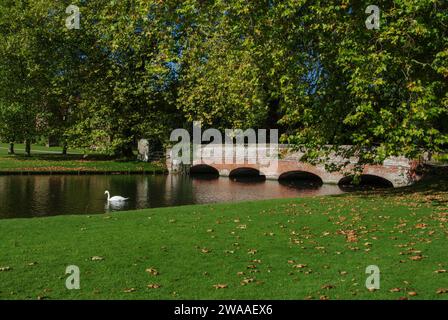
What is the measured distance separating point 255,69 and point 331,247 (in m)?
9.13

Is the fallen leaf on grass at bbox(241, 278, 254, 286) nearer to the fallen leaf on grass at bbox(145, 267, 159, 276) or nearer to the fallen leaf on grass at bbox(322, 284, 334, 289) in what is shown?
the fallen leaf on grass at bbox(322, 284, 334, 289)

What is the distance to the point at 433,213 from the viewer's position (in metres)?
16.6

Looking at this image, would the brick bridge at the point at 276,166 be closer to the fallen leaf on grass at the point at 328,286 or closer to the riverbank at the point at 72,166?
the riverbank at the point at 72,166

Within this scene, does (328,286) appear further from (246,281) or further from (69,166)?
(69,166)

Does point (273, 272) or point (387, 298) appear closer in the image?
point (387, 298)

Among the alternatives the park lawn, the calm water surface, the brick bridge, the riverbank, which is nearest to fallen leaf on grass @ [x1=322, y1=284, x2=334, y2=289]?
the park lawn

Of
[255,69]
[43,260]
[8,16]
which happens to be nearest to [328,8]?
[255,69]

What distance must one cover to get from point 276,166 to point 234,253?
3496 cm

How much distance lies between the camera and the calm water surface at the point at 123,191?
26800 millimetres

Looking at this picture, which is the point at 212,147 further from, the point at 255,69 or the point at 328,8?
the point at 328,8

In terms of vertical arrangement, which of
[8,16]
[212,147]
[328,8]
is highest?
[8,16]

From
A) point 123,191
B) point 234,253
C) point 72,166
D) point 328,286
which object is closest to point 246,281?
point 328,286

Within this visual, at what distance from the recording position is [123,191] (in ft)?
114

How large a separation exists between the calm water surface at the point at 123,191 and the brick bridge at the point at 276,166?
1.67 m
